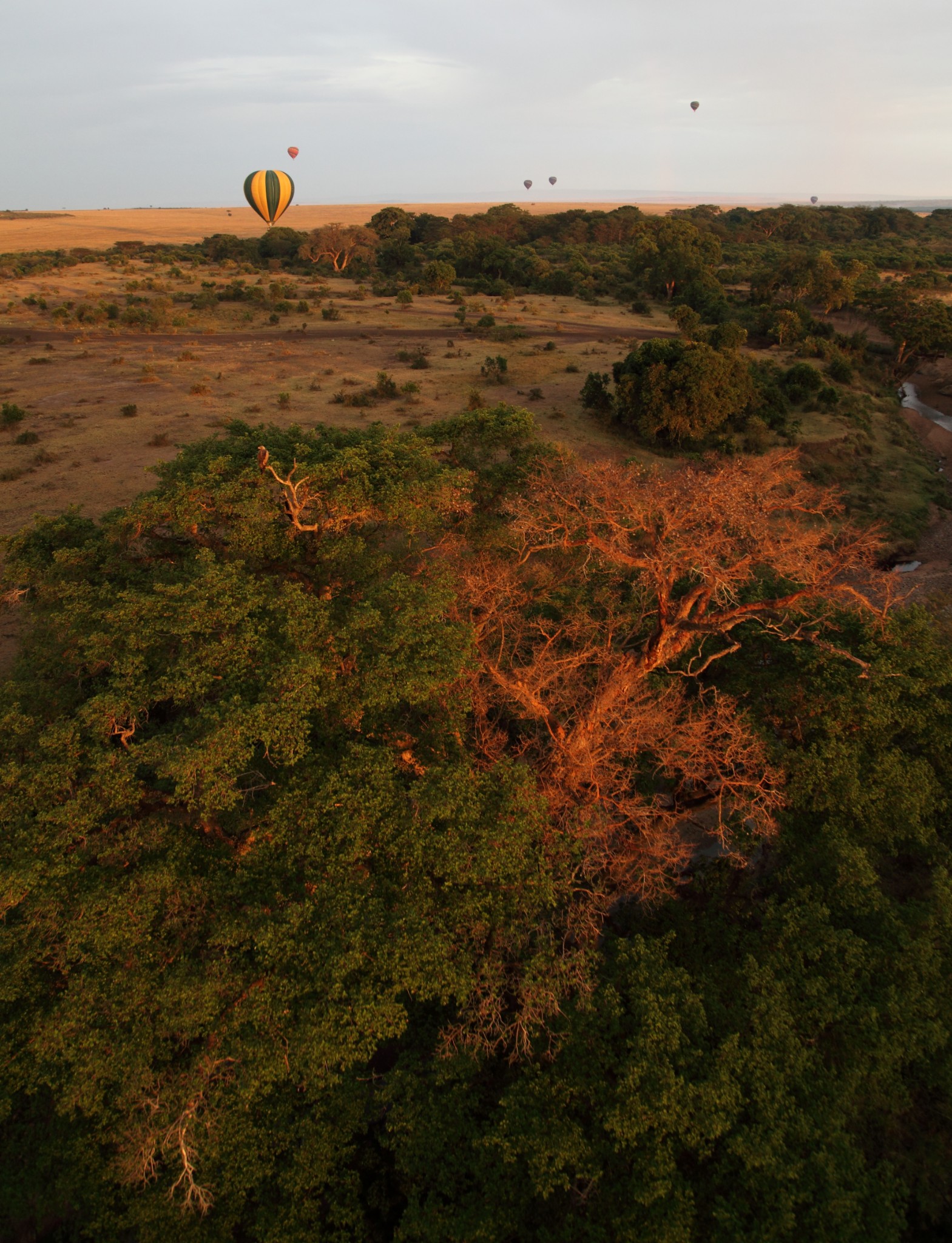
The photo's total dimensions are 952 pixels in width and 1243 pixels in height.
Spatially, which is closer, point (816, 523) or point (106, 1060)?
point (106, 1060)

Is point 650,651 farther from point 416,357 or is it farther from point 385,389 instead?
point 416,357

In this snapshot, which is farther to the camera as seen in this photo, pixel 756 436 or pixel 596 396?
pixel 596 396

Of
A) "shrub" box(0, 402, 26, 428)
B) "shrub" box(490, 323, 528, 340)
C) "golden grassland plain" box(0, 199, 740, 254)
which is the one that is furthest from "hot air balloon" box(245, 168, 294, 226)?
"golden grassland plain" box(0, 199, 740, 254)

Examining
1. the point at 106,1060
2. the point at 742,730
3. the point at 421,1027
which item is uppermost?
the point at 742,730

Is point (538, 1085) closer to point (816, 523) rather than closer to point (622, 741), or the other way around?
point (622, 741)

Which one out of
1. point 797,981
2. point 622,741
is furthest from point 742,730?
point 797,981

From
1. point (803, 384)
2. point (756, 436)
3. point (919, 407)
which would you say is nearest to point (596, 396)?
point (756, 436)

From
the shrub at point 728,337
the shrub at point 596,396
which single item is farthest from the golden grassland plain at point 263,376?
the shrub at point 728,337
